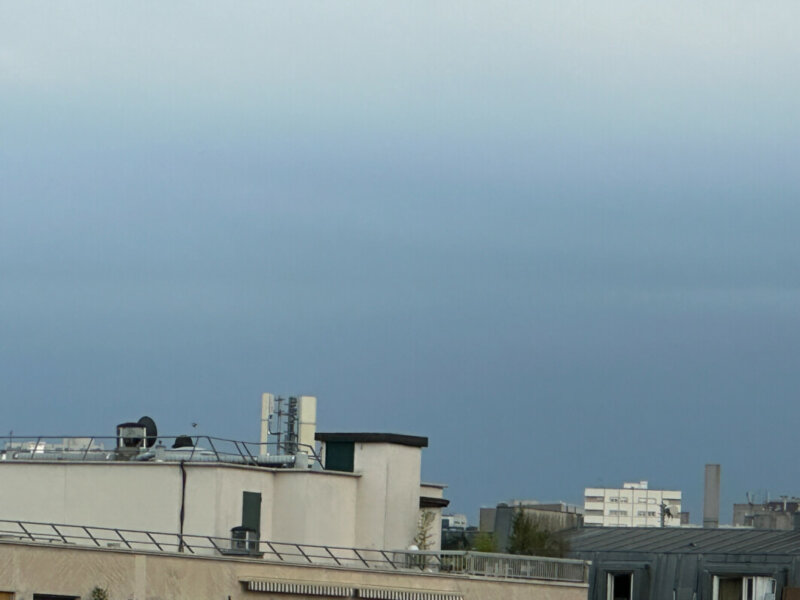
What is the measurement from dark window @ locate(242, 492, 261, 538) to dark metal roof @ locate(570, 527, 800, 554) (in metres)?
16.8

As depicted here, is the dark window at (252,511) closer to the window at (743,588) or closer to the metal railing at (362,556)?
the metal railing at (362,556)

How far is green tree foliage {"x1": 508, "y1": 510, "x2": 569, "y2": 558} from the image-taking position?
209ft

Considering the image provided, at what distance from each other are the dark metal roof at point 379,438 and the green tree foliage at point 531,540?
7797 millimetres

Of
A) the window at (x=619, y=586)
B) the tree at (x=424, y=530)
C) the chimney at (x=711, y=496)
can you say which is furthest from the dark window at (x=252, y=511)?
the chimney at (x=711, y=496)

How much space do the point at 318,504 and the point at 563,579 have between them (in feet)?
28.5

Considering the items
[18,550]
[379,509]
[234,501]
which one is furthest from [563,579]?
[18,550]

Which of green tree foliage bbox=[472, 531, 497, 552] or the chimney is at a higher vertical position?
the chimney

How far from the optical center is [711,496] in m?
76.2

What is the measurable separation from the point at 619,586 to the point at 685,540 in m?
3.75

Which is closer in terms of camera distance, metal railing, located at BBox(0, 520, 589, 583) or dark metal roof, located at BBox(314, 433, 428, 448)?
metal railing, located at BBox(0, 520, 589, 583)

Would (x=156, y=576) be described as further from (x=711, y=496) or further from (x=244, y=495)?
(x=711, y=496)

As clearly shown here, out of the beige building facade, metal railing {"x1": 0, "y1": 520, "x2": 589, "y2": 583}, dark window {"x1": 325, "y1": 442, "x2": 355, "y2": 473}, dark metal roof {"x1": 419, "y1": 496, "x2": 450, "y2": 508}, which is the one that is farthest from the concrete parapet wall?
dark metal roof {"x1": 419, "y1": 496, "x2": 450, "y2": 508}

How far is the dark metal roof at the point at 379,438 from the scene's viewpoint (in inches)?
2233

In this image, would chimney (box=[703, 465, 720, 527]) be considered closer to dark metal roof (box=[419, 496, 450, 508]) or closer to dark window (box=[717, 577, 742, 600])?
dark window (box=[717, 577, 742, 600])
